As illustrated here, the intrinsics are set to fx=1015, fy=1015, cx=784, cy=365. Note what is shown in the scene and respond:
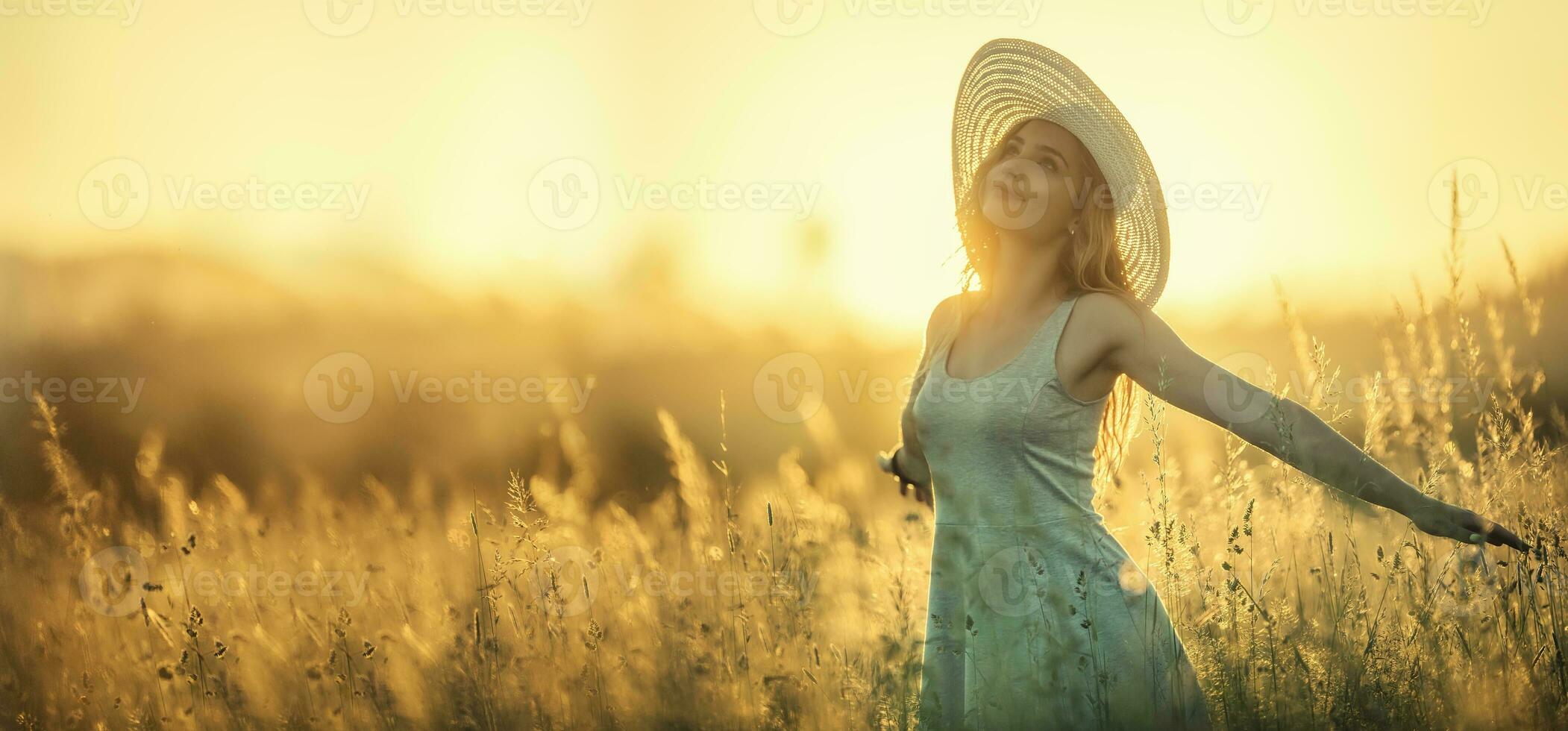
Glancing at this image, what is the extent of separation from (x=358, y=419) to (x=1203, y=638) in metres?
5.73

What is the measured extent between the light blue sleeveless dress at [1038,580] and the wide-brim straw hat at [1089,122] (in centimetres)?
33

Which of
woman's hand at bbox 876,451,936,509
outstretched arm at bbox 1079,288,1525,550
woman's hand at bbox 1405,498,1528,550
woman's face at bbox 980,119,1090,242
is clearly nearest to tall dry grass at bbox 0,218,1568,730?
woman's hand at bbox 876,451,936,509

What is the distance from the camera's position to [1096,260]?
7.19 ft

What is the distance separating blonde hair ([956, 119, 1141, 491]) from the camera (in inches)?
86.2

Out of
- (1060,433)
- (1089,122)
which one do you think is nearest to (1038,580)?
(1060,433)

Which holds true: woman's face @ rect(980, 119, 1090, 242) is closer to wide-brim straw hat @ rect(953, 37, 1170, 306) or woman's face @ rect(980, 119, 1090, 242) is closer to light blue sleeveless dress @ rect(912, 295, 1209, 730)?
wide-brim straw hat @ rect(953, 37, 1170, 306)

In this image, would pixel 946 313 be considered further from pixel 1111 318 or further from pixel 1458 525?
pixel 1458 525

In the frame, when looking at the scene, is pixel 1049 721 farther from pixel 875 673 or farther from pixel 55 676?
pixel 55 676

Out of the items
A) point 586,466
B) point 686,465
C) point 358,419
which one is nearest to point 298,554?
point 586,466

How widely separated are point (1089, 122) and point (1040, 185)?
0.64ft

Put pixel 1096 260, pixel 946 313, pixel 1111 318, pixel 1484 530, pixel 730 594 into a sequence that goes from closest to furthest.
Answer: pixel 1484 530
pixel 1111 318
pixel 1096 260
pixel 946 313
pixel 730 594

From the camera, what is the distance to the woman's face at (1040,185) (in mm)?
2211

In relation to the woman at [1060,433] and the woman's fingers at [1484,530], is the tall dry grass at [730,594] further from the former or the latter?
the woman's fingers at [1484,530]

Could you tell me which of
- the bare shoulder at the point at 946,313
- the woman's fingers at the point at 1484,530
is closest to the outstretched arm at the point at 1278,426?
the woman's fingers at the point at 1484,530
